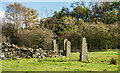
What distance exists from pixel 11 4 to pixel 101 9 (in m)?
18.3

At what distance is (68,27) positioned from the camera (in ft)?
111

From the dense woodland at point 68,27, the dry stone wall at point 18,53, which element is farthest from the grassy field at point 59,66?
the dense woodland at point 68,27

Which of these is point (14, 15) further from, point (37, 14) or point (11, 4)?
point (37, 14)

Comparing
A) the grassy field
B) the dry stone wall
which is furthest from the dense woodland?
the grassy field

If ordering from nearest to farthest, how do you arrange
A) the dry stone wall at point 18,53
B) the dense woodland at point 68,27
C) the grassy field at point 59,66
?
1. the grassy field at point 59,66
2. the dry stone wall at point 18,53
3. the dense woodland at point 68,27

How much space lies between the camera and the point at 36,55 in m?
15.5

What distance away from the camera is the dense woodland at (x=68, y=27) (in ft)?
89.8

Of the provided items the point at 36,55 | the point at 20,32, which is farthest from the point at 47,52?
the point at 20,32

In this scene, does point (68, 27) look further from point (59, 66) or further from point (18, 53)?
point (59, 66)

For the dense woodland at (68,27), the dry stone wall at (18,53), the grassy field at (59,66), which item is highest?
the dense woodland at (68,27)

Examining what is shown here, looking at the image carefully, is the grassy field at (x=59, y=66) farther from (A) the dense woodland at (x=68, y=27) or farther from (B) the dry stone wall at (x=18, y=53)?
(A) the dense woodland at (x=68, y=27)

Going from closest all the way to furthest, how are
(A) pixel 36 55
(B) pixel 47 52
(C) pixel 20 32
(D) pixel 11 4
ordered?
1. (A) pixel 36 55
2. (B) pixel 47 52
3. (C) pixel 20 32
4. (D) pixel 11 4

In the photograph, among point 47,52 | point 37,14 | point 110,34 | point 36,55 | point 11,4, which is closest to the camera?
point 36,55

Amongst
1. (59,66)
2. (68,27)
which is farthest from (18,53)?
(68,27)
